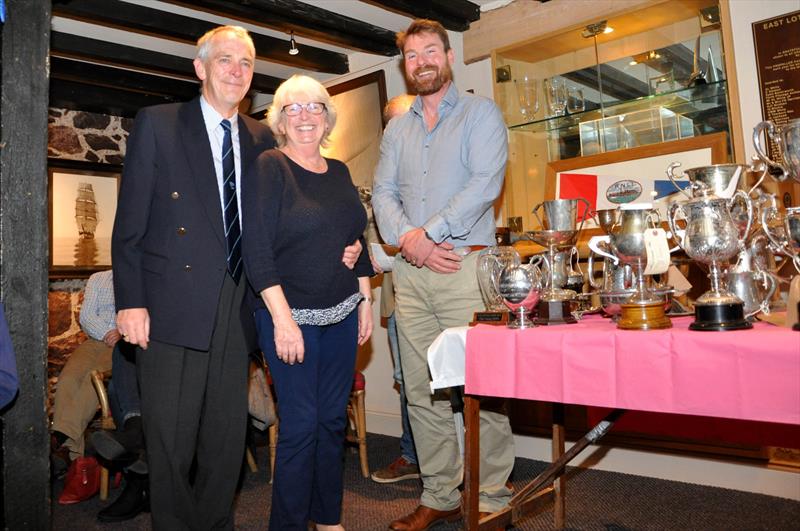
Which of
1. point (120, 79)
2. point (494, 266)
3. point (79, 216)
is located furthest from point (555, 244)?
point (79, 216)

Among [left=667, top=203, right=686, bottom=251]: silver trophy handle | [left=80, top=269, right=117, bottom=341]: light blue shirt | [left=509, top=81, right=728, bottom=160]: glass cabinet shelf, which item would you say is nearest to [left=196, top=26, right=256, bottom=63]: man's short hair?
[left=667, top=203, right=686, bottom=251]: silver trophy handle

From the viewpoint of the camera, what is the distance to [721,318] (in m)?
1.42

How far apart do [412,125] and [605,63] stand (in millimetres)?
1301

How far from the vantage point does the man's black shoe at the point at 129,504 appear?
2887 mm

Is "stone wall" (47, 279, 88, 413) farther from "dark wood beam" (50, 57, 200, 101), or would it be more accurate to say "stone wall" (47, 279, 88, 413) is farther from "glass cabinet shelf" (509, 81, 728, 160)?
"glass cabinet shelf" (509, 81, 728, 160)

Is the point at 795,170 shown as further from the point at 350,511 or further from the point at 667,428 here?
the point at 350,511

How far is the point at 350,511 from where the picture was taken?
2781 millimetres

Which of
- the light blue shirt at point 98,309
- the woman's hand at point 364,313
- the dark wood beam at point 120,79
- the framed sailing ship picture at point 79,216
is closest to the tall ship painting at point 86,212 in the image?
the framed sailing ship picture at point 79,216

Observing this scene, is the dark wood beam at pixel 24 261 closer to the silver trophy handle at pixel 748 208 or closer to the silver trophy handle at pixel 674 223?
the silver trophy handle at pixel 674 223

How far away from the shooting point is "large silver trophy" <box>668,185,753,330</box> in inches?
56.1

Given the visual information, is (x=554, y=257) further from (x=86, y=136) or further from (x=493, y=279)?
(x=86, y=136)

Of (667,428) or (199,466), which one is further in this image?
(667,428)

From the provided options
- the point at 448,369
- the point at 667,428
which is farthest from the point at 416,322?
the point at 667,428

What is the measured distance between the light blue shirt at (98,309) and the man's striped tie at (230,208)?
1989mm
